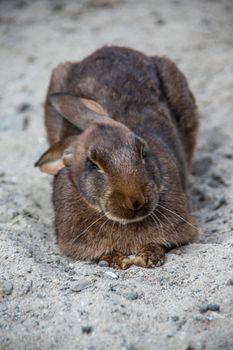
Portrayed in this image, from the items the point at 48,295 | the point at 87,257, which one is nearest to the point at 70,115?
the point at 87,257

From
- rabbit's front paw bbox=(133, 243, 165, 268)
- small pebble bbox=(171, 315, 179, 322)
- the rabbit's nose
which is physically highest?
the rabbit's nose

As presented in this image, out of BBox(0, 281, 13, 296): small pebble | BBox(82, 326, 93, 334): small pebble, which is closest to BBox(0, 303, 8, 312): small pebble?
BBox(0, 281, 13, 296): small pebble

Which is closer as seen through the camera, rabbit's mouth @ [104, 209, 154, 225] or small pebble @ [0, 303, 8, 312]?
small pebble @ [0, 303, 8, 312]

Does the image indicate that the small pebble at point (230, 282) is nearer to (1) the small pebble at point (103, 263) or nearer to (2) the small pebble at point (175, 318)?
(2) the small pebble at point (175, 318)

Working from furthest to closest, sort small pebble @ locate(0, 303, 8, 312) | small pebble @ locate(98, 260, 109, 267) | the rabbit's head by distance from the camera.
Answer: small pebble @ locate(98, 260, 109, 267)
the rabbit's head
small pebble @ locate(0, 303, 8, 312)


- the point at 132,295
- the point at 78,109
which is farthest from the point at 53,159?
the point at 132,295

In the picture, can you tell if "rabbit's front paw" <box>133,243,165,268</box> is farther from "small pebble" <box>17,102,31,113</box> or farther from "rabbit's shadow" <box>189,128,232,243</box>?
"small pebble" <box>17,102,31,113</box>

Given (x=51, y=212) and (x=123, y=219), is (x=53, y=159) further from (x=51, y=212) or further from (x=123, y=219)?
(x=123, y=219)

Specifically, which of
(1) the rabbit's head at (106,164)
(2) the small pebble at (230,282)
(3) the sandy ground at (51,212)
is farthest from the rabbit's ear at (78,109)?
(2) the small pebble at (230,282)
